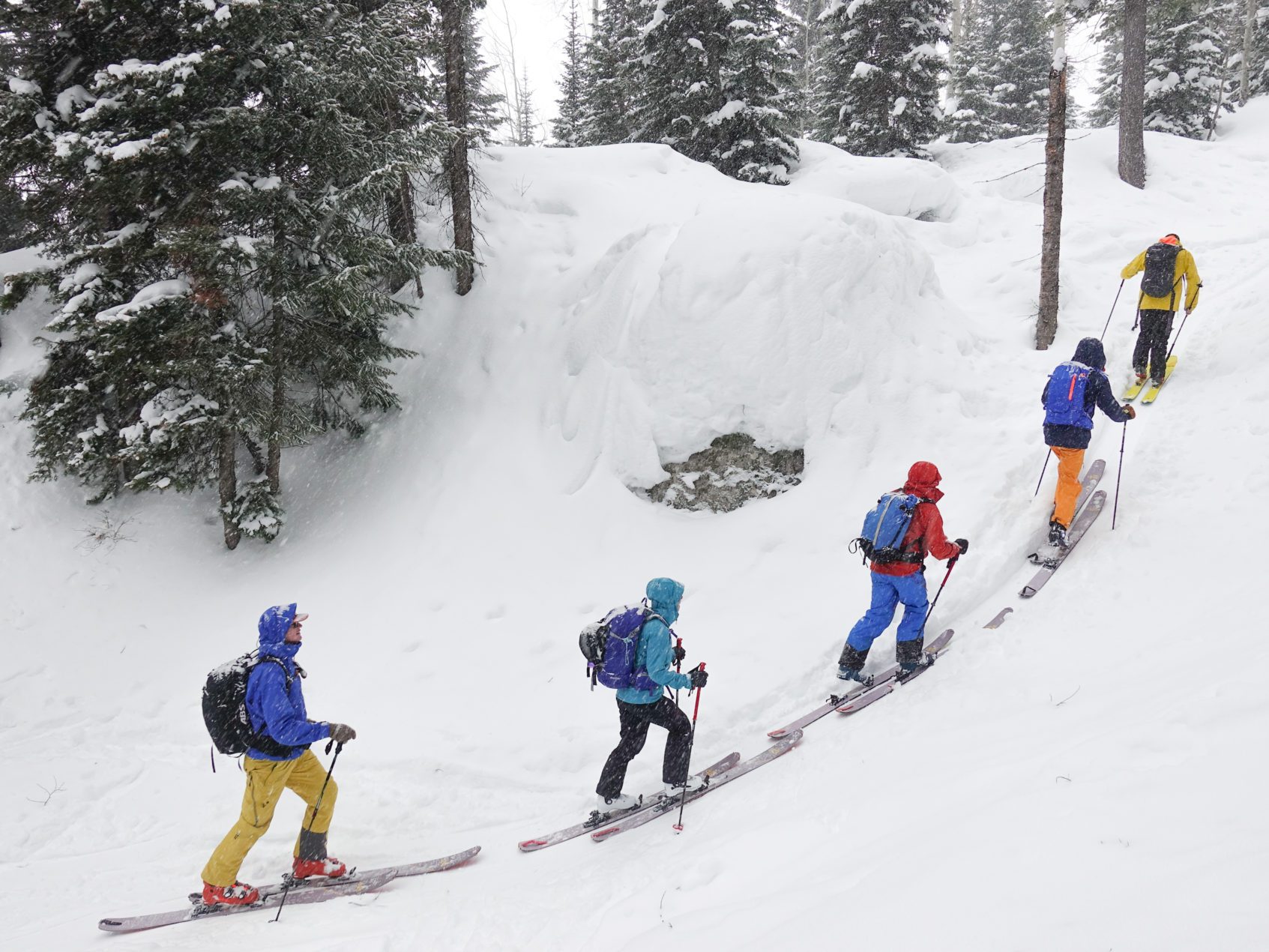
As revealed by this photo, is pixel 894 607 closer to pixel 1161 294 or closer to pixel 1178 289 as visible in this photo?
pixel 1161 294

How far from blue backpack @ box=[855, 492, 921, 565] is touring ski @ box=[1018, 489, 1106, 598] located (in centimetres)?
182

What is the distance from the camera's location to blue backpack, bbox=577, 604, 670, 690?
5.23 m

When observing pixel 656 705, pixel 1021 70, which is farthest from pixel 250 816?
pixel 1021 70

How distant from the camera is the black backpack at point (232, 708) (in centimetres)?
495

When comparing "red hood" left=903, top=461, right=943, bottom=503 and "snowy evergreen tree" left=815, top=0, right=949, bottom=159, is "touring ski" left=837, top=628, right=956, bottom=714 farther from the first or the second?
"snowy evergreen tree" left=815, top=0, right=949, bottom=159

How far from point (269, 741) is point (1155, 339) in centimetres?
1159

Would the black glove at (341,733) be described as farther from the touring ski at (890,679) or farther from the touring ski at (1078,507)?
the touring ski at (1078,507)

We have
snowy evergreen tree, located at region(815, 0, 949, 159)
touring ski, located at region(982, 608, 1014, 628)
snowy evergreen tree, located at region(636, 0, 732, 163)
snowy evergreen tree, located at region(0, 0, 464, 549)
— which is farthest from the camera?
snowy evergreen tree, located at region(815, 0, 949, 159)

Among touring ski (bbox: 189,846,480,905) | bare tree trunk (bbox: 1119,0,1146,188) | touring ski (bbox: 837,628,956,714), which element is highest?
bare tree trunk (bbox: 1119,0,1146,188)

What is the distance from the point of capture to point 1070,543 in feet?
23.8

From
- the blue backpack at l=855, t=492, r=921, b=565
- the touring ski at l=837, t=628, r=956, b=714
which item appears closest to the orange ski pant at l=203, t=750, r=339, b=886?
the touring ski at l=837, t=628, r=956, b=714

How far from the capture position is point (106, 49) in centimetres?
873

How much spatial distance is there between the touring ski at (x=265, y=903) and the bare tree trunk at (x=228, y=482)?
5.90 meters

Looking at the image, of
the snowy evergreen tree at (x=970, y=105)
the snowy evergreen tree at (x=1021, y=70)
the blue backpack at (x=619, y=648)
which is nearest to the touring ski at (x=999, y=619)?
the blue backpack at (x=619, y=648)
